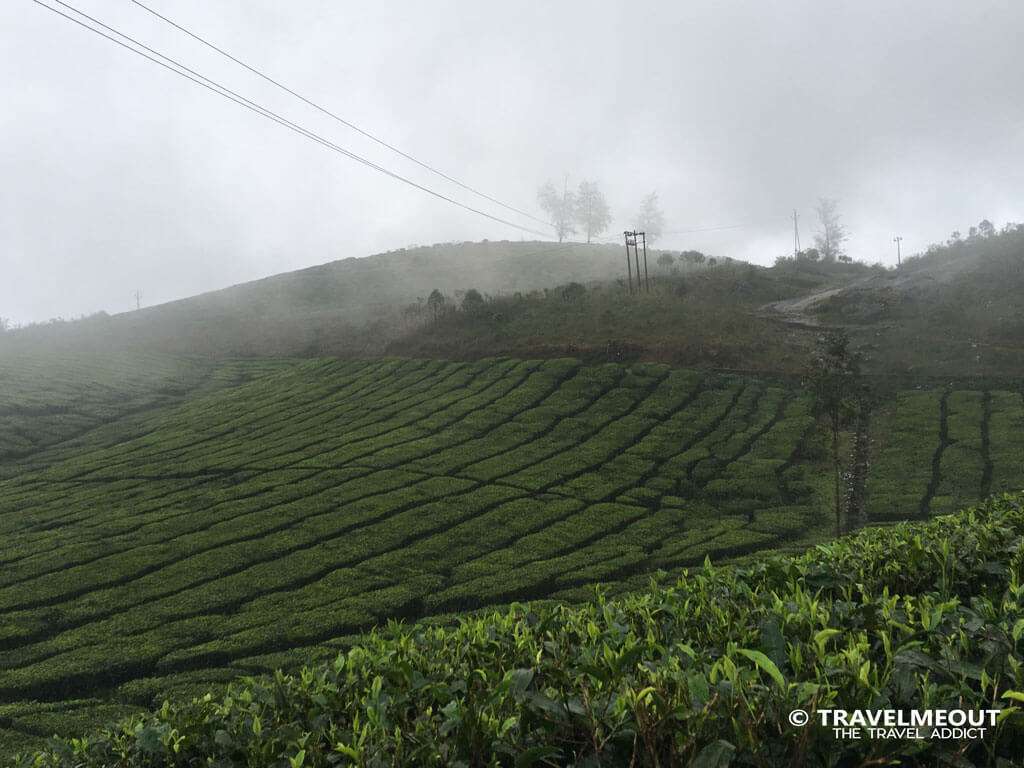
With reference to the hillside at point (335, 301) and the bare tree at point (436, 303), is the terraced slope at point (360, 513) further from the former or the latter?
the hillside at point (335, 301)

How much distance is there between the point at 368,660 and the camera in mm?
4156

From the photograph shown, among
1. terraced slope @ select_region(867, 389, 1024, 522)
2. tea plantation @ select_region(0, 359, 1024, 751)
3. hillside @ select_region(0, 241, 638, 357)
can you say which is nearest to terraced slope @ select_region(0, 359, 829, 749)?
tea plantation @ select_region(0, 359, 1024, 751)

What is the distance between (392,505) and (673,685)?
2081 centimetres

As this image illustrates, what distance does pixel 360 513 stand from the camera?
22453 mm

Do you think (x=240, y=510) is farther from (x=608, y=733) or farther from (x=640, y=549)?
(x=608, y=733)

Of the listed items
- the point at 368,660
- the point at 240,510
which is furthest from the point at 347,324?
the point at 368,660

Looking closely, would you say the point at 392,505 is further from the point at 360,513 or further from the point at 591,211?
the point at 591,211

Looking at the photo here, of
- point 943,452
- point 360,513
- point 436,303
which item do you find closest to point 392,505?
point 360,513

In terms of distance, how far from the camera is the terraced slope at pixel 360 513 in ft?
50.8

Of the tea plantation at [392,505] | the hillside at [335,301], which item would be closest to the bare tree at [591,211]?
the hillside at [335,301]

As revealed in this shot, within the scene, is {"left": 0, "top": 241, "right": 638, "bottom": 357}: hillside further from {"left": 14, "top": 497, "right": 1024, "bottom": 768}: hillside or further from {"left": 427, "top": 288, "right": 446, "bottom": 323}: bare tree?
{"left": 14, "top": 497, "right": 1024, "bottom": 768}: hillside

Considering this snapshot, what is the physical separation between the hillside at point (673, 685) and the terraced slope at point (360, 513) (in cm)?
1170

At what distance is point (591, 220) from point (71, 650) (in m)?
112

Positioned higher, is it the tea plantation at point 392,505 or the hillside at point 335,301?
the hillside at point 335,301
